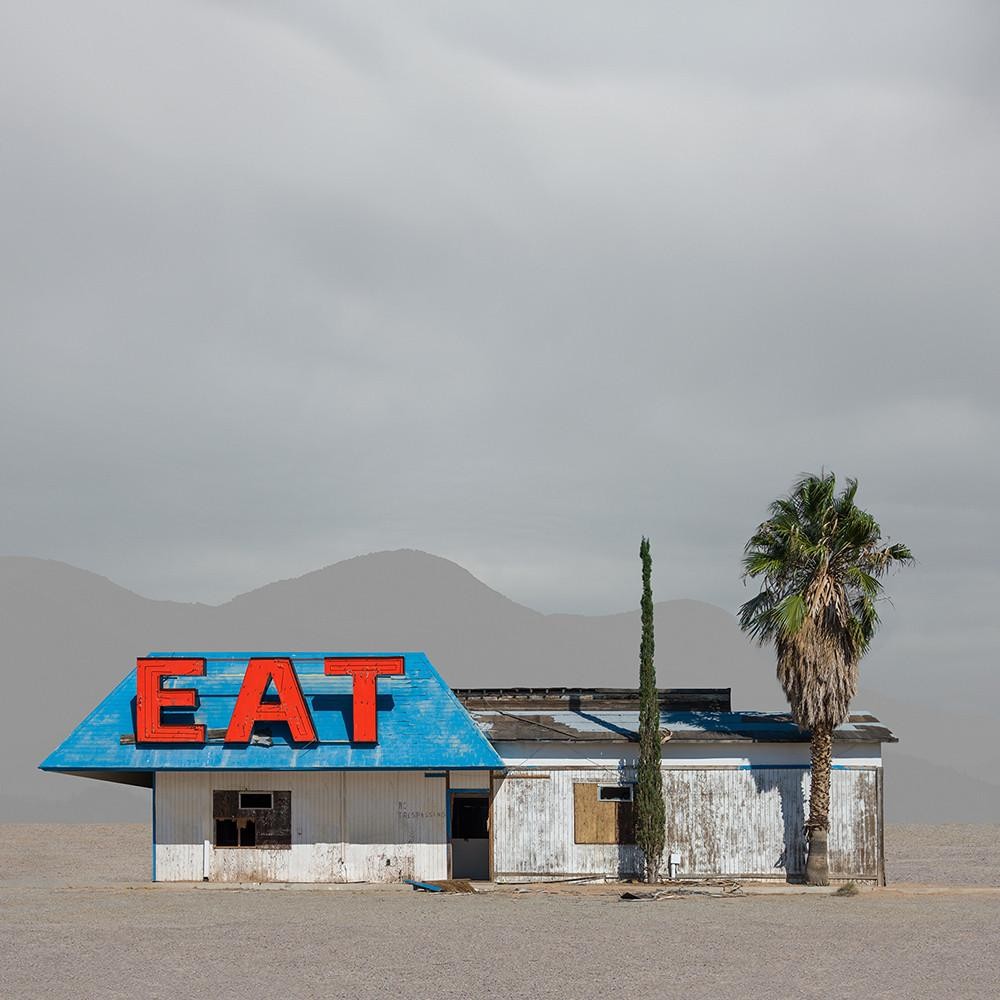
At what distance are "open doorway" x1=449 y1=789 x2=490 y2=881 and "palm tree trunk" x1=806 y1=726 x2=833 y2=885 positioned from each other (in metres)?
9.36

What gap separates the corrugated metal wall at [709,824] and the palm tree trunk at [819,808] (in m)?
0.87

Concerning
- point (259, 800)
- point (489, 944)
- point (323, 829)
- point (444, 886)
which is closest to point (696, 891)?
point (444, 886)

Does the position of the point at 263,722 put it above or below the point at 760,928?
above

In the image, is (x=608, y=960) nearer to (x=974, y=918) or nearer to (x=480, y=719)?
(x=974, y=918)

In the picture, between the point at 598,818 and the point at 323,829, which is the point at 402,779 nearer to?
the point at 323,829

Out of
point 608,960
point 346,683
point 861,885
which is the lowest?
point 861,885

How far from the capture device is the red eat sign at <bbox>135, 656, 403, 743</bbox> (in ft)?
124

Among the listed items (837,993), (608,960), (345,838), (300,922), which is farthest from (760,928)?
(345,838)

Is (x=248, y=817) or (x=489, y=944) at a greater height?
(x=489, y=944)

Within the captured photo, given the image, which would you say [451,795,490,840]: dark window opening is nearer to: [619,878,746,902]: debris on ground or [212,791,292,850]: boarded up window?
[212,791,292,850]: boarded up window

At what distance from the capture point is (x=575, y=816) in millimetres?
39031

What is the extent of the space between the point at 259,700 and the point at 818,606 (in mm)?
15751

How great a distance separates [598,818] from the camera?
128ft

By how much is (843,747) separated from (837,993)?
66.1 ft
